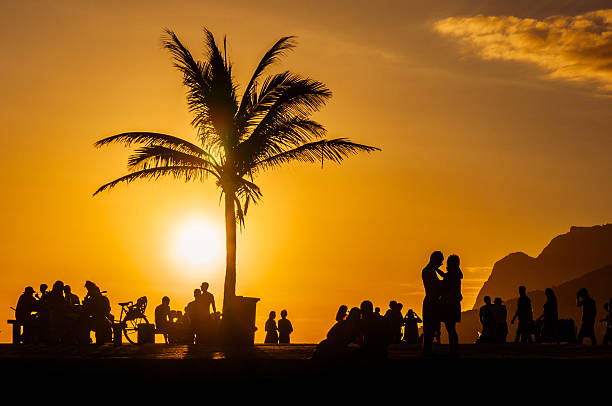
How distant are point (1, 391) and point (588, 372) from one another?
9702 mm

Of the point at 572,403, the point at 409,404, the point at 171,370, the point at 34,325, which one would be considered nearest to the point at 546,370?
the point at 572,403

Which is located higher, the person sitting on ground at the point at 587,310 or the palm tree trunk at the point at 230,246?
the palm tree trunk at the point at 230,246

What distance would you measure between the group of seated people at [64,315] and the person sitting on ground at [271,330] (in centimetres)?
632

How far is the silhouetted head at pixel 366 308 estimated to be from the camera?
16531mm

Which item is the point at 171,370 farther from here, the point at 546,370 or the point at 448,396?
the point at 546,370

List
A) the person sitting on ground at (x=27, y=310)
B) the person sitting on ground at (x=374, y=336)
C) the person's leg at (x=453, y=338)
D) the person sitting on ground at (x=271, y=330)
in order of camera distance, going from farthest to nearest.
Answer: the person sitting on ground at (x=271, y=330), the person sitting on ground at (x=27, y=310), the person's leg at (x=453, y=338), the person sitting on ground at (x=374, y=336)

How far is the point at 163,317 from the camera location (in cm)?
3123

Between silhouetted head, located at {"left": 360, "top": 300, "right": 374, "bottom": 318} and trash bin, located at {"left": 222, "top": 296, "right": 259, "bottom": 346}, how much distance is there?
33.1 feet

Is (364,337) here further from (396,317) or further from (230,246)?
(396,317)

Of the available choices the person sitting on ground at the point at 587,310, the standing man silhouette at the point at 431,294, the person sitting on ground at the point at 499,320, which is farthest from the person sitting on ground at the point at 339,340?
the person sitting on ground at the point at 499,320

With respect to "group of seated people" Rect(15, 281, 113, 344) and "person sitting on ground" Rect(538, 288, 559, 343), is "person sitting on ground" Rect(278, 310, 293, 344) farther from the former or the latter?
"person sitting on ground" Rect(538, 288, 559, 343)

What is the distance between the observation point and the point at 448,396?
47.9 ft

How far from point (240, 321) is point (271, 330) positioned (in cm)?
628

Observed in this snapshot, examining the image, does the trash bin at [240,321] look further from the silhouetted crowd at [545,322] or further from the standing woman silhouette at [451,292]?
the standing woman silhouette at [451,292]
